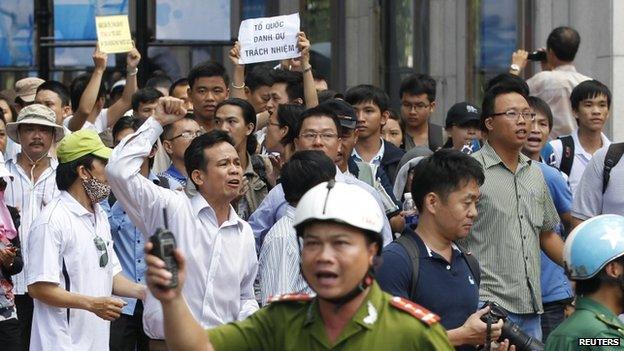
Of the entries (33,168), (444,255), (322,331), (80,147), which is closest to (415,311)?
(322,331)

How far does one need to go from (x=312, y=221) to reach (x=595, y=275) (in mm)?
1499

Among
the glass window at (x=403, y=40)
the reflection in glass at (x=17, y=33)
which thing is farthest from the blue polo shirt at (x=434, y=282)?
the reflection in glass at (x=17, y=33)

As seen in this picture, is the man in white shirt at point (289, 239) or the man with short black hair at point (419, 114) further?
the man with short black hair at point (419, 114)

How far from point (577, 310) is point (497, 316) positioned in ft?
2.89

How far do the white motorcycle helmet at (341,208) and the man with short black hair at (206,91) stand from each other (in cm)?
694

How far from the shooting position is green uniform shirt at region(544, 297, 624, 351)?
6301 millimetres

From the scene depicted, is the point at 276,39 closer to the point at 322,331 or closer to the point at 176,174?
the point at 176,174

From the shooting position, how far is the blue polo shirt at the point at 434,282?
7371 mm

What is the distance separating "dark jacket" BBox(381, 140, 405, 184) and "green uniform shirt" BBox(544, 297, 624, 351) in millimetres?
5053

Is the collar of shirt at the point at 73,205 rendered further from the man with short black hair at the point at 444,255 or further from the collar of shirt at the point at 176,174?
the man with short black hair at the point at 444,255

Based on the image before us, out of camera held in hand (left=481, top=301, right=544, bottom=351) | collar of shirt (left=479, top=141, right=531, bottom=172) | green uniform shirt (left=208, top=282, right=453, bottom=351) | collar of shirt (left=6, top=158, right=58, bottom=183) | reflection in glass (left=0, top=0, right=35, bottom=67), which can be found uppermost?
reflection in glass (left=0, top=0, right=35, bottom=67)

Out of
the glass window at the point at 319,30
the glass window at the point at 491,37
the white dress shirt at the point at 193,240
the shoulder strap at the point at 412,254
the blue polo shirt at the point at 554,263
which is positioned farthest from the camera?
the glass window at the point at 319,30

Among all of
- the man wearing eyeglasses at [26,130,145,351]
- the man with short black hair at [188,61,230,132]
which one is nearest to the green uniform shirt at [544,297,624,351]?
the man wearing eyeglasses at [26,130,145,351]

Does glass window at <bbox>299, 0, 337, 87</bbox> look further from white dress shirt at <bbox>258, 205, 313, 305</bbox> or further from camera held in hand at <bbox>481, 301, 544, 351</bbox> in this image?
camera held in hand at <bbox>481, 301, 544, 351</bbox>
